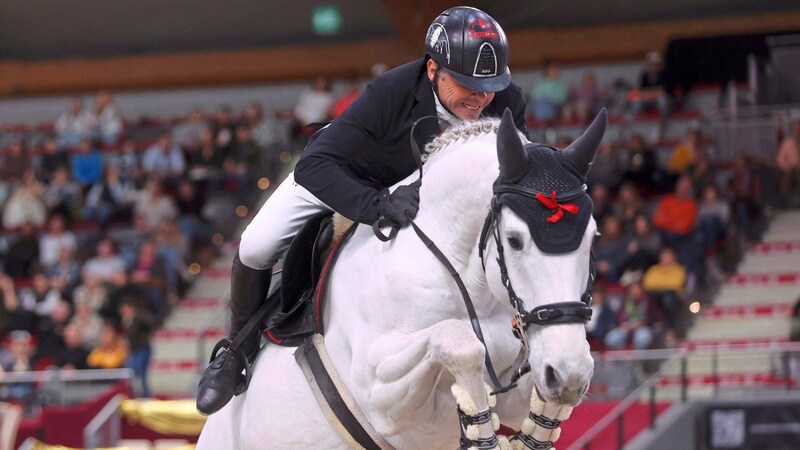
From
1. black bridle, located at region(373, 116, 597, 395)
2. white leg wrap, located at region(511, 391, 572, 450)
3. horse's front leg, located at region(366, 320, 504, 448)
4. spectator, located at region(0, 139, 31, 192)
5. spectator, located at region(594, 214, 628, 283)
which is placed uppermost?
black bridle, located at region(373, 116, 597, 395)

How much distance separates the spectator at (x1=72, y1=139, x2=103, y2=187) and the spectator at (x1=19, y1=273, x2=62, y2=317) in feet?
10.1

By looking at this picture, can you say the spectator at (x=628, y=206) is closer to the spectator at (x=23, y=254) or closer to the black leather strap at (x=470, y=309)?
the spectator at (x=23, y=254)

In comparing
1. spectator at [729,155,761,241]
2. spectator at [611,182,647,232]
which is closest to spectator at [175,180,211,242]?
spectator at [611,182,647,232]

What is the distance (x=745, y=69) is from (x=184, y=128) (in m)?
8.92

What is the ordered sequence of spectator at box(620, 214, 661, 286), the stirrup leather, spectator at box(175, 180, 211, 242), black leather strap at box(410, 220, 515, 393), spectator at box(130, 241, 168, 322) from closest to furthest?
black leather strap at box(410, 220, 515, 393)
the stirrup leather
spectator at box(620, 214, 661, 286)
spectator at box(130, 241, 168, 322)
spectator at box(175, 180, 211, 242)

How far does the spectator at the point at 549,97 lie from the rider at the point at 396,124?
42.1ft

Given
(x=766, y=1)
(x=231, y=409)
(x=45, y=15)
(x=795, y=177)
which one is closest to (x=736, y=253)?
(x=795, y=177)

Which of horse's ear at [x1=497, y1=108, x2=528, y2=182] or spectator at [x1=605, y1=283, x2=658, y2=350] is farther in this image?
spectator at [x1=605, y1=283, x2=658, y2=350]

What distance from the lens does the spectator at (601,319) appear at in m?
12.9

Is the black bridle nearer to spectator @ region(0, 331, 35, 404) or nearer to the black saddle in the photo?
the black saddle

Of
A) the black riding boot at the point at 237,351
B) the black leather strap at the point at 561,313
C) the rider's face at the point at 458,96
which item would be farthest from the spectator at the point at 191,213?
the black leather strap at the point at 561,313

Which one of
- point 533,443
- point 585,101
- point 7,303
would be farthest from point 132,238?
point 533,443

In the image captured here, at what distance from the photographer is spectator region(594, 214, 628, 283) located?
1432cm

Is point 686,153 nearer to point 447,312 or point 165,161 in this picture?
point 165,161
